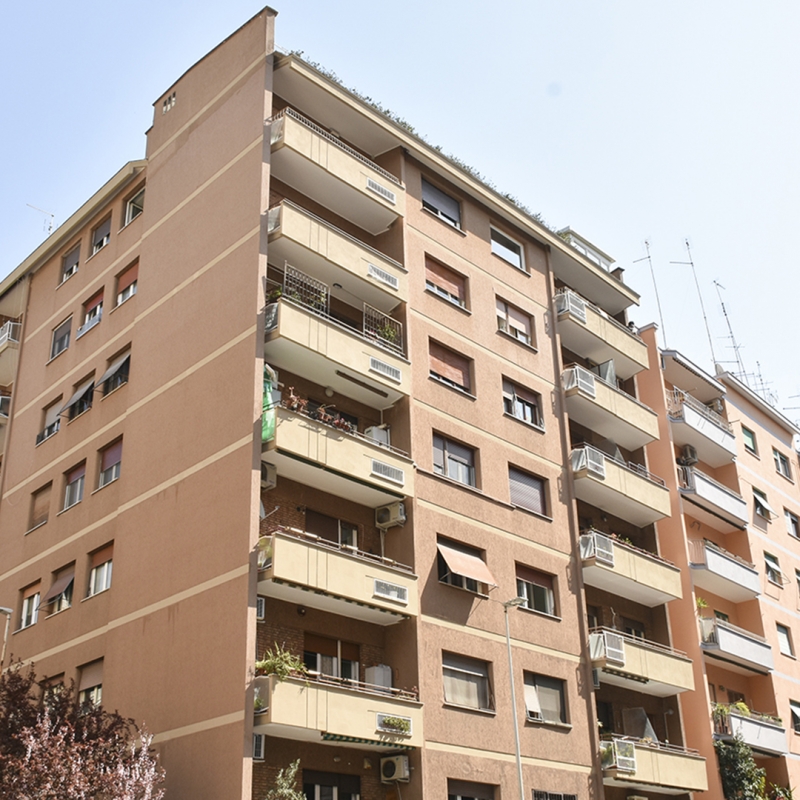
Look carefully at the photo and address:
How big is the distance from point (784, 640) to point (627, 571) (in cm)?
1171

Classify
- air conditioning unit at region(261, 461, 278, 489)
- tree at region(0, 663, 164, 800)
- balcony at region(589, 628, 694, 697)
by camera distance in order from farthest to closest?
balcony at region(589, 628, 694, 697) → air conditioning unit at region(261, 461, 278, 489) → tree at region(0, 663, 164, 800)

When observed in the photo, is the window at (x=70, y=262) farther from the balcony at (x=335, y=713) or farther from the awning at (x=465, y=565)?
the balcony at (x=335, y=713)

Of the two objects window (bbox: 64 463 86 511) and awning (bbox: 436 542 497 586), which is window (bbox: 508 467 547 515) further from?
window (bbox: 64 463 86 511)

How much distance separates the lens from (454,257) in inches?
1224

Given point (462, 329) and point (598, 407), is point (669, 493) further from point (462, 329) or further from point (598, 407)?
point (462, 329)

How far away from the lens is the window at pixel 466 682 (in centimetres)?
2523

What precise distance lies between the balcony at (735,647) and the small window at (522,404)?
28.0 feet

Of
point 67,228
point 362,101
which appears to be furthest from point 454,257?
point 67,228

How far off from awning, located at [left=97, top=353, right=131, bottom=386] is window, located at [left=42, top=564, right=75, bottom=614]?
5.04 metres

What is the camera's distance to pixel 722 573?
35719mm

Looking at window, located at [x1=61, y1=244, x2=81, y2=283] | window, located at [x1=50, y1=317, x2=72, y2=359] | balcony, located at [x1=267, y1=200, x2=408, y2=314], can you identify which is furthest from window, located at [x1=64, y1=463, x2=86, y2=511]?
balcony, located at [x1=267, y1=200, x2=408, y2=314]

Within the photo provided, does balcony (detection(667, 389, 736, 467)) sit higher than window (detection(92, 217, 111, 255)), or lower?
lower

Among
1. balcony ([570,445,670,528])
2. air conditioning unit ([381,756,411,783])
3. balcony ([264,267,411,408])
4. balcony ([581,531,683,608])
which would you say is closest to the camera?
air conditioning unit ([381,756,411,783])

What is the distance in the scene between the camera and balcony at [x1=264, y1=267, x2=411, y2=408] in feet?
82.6
